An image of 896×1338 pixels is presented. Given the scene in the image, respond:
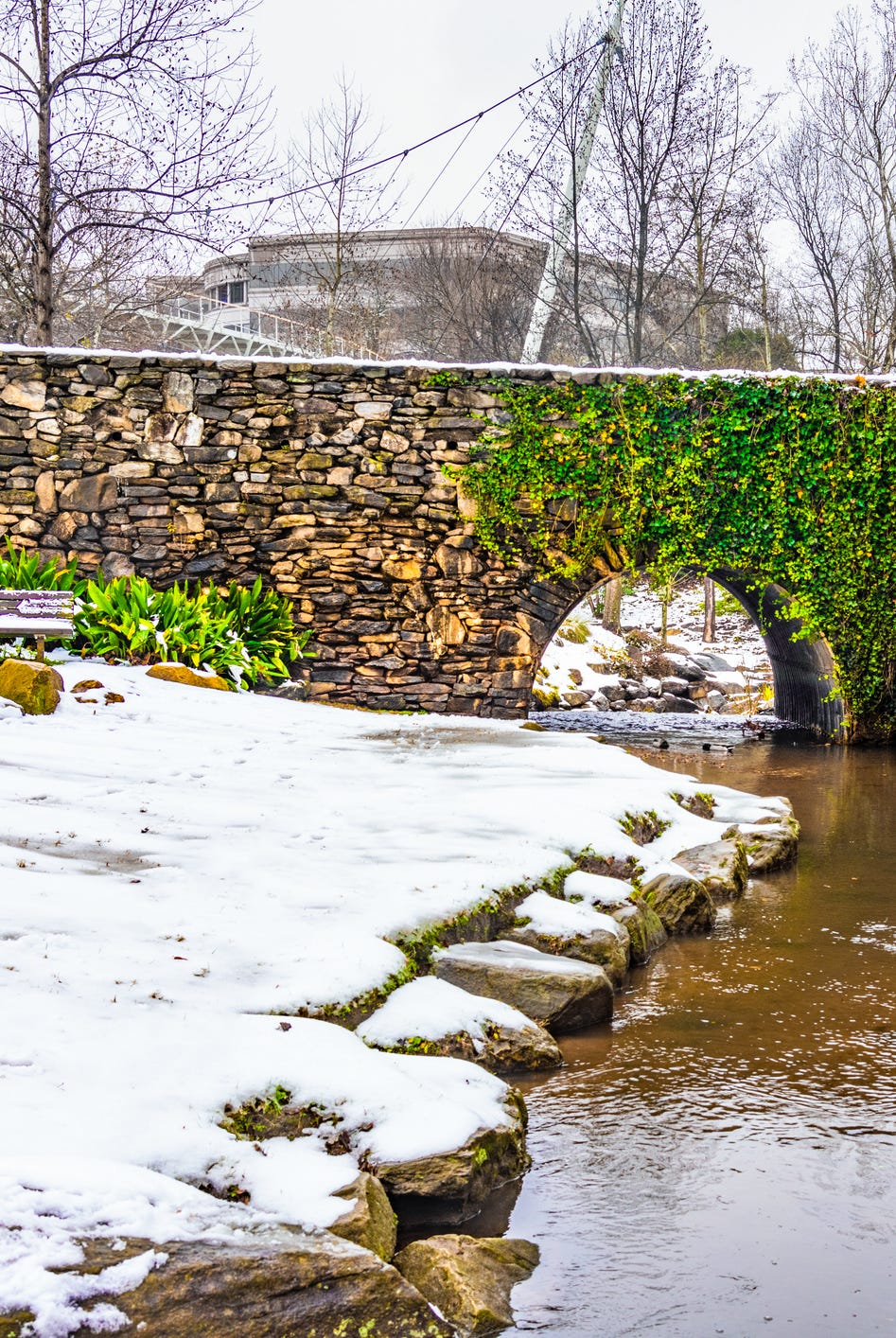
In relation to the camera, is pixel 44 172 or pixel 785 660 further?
pixel 785 660

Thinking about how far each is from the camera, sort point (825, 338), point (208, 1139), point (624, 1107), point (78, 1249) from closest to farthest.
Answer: point (78, 1249), point (208, 1139), point (624, 1107), point (825, 338)

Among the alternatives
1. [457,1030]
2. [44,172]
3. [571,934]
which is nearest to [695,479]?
[571,934]

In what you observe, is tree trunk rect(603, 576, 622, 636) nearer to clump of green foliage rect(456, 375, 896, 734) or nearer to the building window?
clump of green foliage rect(456, 375, 896, 734)

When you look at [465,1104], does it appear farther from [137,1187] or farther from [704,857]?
[704,857]

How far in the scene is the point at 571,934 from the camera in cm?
432

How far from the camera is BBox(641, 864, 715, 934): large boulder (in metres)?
5.05

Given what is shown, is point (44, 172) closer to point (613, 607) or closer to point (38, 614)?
point (38, 614)

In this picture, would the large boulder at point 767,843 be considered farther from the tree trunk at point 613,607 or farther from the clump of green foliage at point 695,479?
the tree trunk at point 613,607

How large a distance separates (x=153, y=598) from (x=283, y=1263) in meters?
7.59

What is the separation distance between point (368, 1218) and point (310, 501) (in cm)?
879

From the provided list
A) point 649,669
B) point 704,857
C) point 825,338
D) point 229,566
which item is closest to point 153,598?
point 229,566

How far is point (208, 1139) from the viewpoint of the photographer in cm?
239

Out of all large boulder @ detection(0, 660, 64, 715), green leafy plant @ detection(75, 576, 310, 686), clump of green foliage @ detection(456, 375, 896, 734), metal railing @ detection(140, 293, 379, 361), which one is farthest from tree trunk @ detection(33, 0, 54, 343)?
metal railing @ detection(140, 293, 379, 361)

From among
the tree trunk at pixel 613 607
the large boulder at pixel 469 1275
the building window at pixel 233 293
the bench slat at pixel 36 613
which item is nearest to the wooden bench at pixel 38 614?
the bench slat at pixel 36 613
